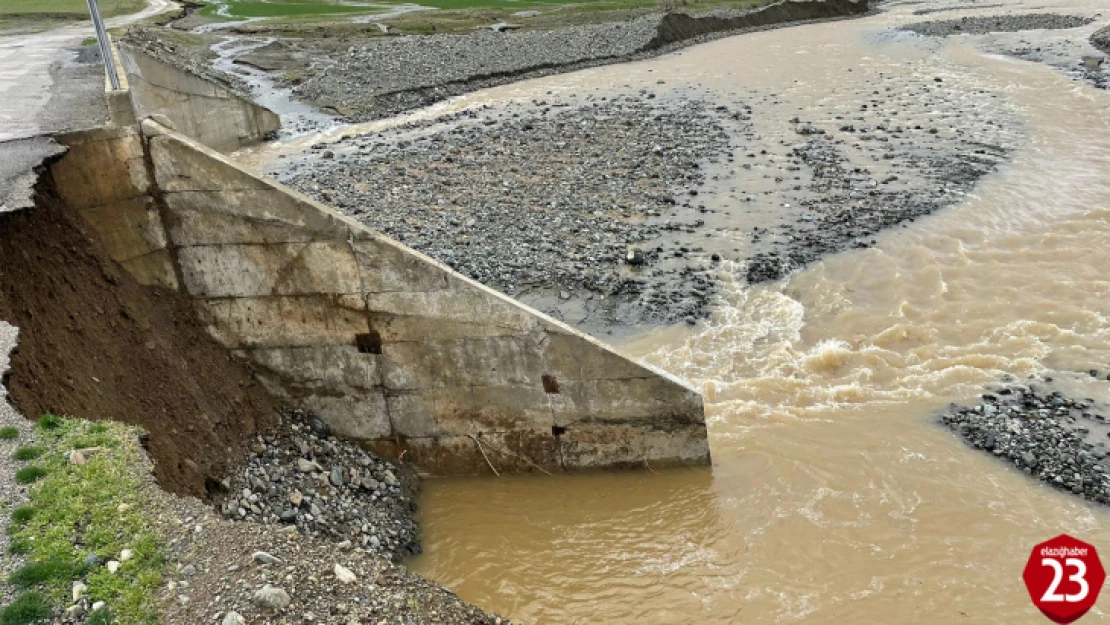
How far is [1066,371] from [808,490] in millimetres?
5488

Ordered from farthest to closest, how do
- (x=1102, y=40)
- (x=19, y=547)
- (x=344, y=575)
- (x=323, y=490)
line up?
A: (x=1102, y=40)
(x=323, y=490)
(x=344, y=575)
(x=19, y=547)

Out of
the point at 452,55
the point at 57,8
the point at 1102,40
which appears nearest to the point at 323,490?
the point at 452,55

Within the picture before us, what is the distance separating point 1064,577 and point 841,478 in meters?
2.83

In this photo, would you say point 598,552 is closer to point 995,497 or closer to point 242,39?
point 995,497

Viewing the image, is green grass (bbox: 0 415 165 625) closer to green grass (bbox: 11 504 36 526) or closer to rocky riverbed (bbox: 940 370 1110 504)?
green grass (bbox: 11 504 36 526)

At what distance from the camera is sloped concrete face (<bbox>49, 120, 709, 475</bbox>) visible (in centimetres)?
1059

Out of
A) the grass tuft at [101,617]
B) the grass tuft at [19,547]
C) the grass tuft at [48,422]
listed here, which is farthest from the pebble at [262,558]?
the grass tuft at [48,422]

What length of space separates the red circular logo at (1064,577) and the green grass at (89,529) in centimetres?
898

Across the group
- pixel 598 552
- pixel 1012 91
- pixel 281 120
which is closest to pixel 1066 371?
pixel 598 552

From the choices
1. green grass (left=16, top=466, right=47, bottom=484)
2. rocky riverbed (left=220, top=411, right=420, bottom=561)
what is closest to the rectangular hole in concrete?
rocky riverbed (left=220, top=411, right=420, bottom=561)

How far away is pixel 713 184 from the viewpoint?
22016mm

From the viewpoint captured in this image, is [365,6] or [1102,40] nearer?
[1102,40]

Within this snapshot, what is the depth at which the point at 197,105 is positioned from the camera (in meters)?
28.6

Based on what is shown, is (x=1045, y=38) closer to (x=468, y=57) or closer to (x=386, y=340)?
(x=468, y=57)
